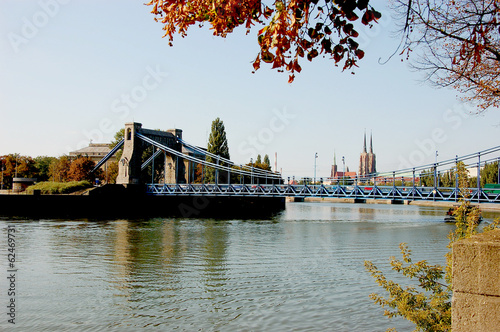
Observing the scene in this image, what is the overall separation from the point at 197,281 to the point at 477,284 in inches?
461

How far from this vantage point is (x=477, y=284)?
87.0 inches

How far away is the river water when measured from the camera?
9.67 metres

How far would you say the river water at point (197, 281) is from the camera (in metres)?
9.67

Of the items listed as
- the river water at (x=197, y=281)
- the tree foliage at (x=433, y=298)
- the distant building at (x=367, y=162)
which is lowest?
the river water at (x=197, y=281)

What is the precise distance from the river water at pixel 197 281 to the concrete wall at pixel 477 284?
7267 mm

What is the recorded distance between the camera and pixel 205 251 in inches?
773

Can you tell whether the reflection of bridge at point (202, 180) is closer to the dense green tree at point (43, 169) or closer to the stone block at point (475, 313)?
the dense green tree at point (43, 169)

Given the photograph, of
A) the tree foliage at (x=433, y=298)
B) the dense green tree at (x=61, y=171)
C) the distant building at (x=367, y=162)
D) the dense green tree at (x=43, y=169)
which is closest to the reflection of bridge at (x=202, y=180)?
the dense green tree at (x=61, y=171)

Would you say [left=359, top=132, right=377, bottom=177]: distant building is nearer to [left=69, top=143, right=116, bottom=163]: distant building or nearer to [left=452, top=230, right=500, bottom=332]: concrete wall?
[left=69, top=143, right=116, bottom=163]: distant building

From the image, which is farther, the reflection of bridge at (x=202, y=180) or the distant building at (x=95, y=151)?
the distant building at (x=95, y=151)

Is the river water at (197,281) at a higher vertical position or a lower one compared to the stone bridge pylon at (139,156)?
lower

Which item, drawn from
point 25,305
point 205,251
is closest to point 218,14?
point 25,305

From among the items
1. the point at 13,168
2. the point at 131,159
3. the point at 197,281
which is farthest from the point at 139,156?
the point at 197,281

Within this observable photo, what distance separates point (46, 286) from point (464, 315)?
1196 cm
